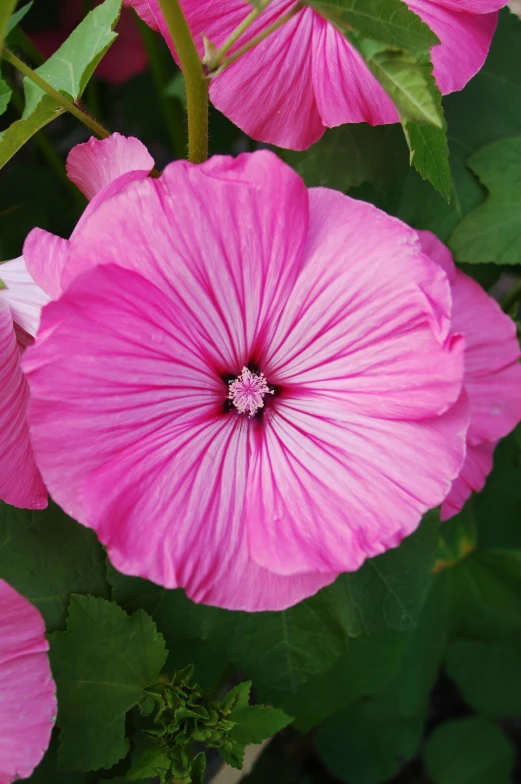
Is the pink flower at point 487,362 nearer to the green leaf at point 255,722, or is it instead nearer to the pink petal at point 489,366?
the pink petal at point 489,366

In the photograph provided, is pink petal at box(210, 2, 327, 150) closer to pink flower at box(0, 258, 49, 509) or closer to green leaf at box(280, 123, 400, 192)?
green leaf at box(280, 123, 400, 192)

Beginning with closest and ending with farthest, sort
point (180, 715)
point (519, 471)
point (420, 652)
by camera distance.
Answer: point (180, 715)
point (420, 652)
point (519, 471)

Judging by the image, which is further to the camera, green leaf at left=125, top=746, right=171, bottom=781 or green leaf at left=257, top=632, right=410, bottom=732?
green leaf at left=257, top=632, right=410, bottom=732

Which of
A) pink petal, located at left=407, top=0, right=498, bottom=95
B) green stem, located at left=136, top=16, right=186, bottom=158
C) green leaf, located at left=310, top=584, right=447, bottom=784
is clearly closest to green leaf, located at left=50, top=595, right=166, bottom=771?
pink petal, located at left=407, top=0, right=498, bottom=95

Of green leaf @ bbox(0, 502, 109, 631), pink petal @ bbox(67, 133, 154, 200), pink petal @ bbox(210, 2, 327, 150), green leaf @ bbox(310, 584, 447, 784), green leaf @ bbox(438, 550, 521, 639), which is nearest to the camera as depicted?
pink petal @ bbox(67, 133, 154, 200)

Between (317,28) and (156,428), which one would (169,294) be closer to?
(156,428)

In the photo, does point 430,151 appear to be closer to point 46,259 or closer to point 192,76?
point 192,76

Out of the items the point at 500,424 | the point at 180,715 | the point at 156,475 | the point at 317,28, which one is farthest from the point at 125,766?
the point at 317,28
